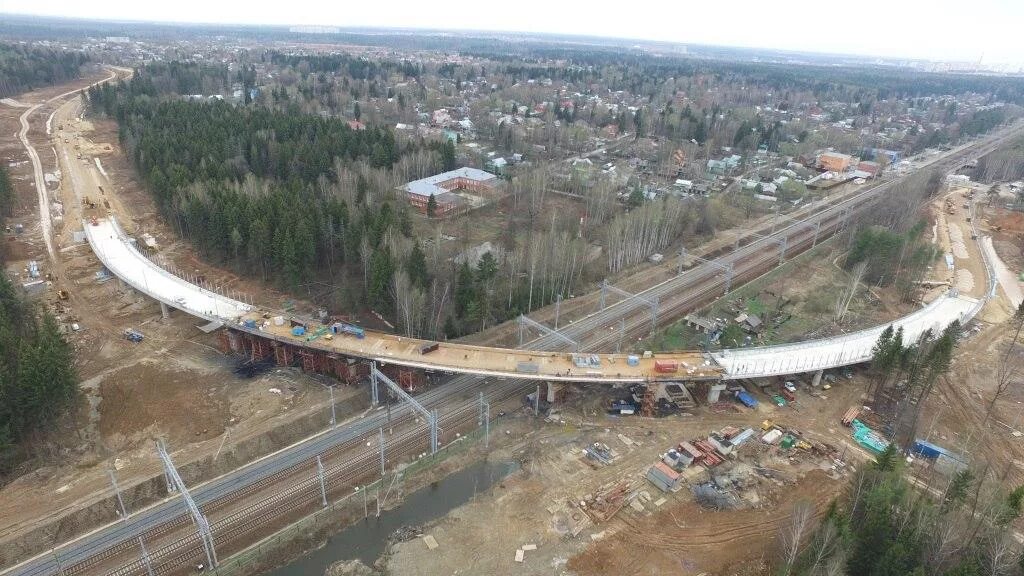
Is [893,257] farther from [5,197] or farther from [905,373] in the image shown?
[5,197]

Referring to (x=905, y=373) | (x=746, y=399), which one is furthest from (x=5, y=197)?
(x=905, y=373)

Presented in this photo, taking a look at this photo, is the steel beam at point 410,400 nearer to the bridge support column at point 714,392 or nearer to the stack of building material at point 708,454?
the stack of building material at point 708,454

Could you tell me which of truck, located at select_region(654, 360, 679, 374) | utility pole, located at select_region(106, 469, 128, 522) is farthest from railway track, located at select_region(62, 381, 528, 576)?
truck, located at select_region(654, 360, 679, 374)

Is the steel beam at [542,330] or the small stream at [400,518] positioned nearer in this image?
the small stream at [400,518]

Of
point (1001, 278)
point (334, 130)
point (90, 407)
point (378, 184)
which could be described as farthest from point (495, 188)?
point (1001, 278)

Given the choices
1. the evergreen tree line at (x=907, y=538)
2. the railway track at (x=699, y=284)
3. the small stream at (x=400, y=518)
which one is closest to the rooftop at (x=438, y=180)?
the railway track at (x=699, y=284)

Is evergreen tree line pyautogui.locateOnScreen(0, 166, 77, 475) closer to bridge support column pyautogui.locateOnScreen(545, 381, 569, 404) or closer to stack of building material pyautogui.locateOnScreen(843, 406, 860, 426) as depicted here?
bridge support column pyautogui.locateOnScreen(545, 381, 569, 404)
